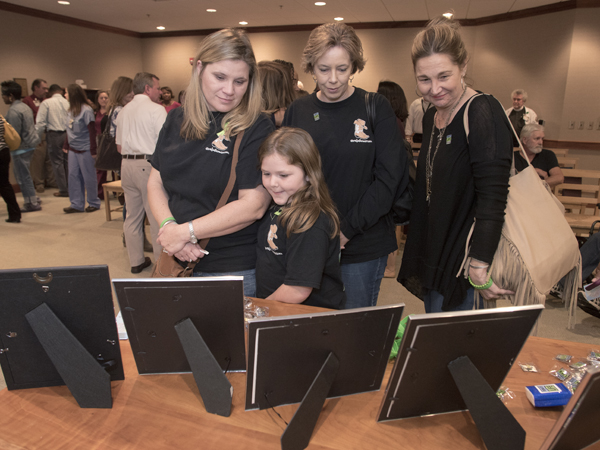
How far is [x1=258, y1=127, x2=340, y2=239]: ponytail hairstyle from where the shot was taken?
1477mm

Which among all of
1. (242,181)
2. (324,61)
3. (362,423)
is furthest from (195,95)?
(362,423)

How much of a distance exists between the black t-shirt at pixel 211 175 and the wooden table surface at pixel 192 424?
555mm

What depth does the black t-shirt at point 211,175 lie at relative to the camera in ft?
4.96

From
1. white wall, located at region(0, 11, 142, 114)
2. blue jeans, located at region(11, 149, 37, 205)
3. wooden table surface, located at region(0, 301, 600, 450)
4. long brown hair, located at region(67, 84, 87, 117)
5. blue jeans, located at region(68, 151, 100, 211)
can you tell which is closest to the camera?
wooden table surface, located at region(0, 301, 600, 450)

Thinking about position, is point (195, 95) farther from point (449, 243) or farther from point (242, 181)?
point (449, 243)

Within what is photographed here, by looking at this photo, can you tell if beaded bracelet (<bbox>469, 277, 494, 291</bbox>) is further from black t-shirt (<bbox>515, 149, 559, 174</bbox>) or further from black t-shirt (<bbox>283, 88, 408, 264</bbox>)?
black t-shirt (<bbox>515, 149, 559, 174</bbox>)

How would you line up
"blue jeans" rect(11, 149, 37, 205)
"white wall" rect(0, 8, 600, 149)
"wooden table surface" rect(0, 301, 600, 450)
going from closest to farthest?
"wooden table surface" rect(0, 301, 600, 450)
"blue jeans" rect(11, 149, 37, 205)
"white wall" rect(0, 8, 600, 149)

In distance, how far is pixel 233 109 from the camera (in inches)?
60.9

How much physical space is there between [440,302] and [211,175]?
98 centimetres

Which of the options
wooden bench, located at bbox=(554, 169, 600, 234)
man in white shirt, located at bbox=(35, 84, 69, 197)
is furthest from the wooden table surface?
man in white shirt, located at bbox=(35, 84, 69, 197)

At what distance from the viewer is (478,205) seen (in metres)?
1.40

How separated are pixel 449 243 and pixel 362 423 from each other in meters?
0.75

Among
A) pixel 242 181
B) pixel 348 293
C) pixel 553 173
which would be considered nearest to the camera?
pixel 242 181

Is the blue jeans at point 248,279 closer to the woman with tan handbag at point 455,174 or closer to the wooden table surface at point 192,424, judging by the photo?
the wooden table surface at point 192,424
